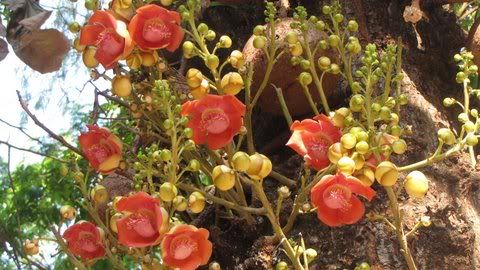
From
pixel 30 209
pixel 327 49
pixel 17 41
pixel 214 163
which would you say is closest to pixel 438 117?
pixel 327 49

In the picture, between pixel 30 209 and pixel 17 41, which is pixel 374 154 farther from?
pixel 30 209

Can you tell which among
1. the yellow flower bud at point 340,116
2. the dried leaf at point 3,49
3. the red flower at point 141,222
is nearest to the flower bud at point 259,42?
the yellow flower bud at point 340,116

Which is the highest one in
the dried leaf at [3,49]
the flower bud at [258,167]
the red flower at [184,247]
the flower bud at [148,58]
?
the flower bud at [148,58]

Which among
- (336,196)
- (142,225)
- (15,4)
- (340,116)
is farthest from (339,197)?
(15,4)

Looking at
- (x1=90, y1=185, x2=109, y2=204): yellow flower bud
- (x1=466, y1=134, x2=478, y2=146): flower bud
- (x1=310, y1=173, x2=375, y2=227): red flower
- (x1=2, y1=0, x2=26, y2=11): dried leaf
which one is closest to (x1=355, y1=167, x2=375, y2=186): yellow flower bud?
(x1=310, y1=173, x2=375, y2=227): red flower

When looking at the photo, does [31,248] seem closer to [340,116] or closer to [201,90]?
[201,90]

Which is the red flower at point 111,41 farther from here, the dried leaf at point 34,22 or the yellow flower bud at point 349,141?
the yellow flower bud at point 349,141

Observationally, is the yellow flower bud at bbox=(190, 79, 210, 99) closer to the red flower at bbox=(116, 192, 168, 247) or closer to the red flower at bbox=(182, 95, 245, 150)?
the red flower at bbox=(182, 95, 245, 150)
